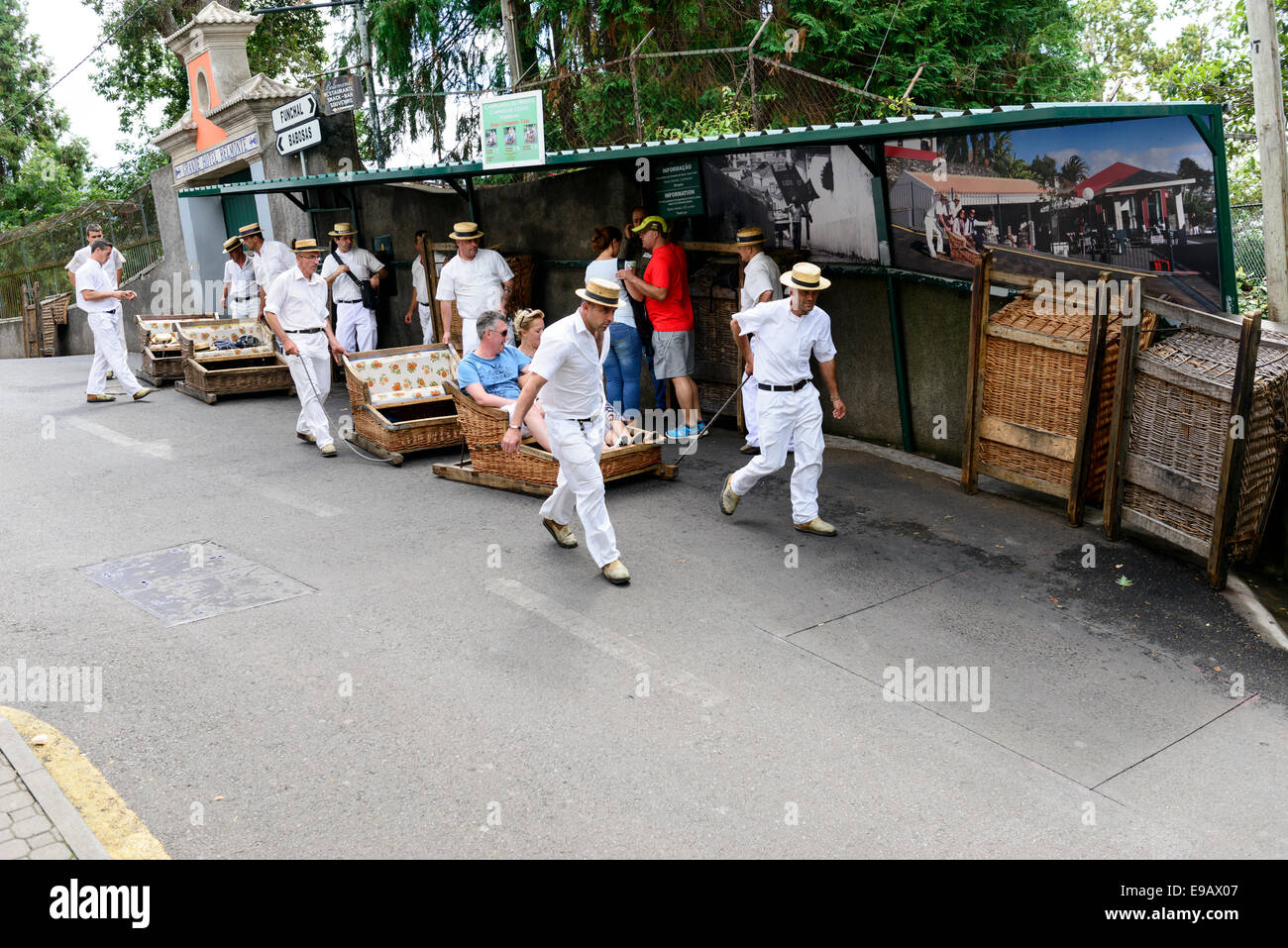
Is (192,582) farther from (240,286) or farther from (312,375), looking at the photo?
(240,286)

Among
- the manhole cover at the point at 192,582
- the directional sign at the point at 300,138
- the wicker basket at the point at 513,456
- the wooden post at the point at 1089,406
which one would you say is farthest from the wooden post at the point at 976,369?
the directional sign at the point at 300,138

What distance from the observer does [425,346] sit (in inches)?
443

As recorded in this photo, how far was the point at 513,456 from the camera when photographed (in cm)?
888

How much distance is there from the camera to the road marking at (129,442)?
10.7 meters

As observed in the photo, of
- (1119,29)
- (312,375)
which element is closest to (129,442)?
(312,375)

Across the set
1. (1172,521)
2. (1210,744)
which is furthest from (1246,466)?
(1210,744)

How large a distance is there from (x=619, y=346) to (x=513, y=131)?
2482 millimetres

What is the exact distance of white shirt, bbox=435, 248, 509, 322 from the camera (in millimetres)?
11336

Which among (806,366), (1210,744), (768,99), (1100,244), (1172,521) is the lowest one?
(1210,744)

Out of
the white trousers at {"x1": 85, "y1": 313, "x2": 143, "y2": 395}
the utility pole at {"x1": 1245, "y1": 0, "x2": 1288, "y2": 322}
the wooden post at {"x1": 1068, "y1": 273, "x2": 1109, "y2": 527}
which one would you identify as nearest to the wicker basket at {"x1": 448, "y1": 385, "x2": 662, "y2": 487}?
the wooden post at {"x1": 1068, "y1": 273, "x2": 1109, "y2": 527}

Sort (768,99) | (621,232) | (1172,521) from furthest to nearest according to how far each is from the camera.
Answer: (768,99) < (621,232) < (1172,521)

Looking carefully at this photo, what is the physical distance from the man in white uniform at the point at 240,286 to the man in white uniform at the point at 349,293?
1388 mm

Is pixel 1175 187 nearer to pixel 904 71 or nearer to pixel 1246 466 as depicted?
pixel 1246 466

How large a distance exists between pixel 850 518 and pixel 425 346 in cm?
515
